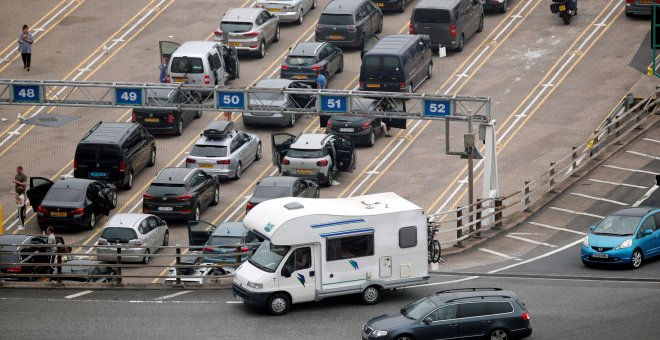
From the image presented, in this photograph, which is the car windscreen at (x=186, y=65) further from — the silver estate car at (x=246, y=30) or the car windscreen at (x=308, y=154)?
the car windscreen at (x=308, y=154)

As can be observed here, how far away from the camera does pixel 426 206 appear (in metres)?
47.8

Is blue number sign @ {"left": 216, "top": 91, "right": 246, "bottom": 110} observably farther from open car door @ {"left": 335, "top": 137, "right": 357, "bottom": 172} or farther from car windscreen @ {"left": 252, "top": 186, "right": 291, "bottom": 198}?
open car door @ {"left": 335, "top": 137, "right": 357, "bottom": 172}

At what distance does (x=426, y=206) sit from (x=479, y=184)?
8.48 ft

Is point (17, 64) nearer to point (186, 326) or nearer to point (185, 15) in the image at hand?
point (185, 15)

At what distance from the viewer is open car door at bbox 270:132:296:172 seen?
50.6 meters

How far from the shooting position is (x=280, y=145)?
167ft

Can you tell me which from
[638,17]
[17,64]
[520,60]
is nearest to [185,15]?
[17,64]

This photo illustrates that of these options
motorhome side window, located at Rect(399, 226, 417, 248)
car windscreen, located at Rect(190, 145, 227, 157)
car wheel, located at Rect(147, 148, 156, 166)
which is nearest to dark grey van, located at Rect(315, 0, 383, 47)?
car wheel, located at Rect(147, 148, 156, 166)

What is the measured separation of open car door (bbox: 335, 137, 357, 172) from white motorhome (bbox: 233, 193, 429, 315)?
14411mm

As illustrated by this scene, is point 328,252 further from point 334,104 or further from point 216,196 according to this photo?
point 216,196

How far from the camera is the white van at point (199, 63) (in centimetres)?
5575

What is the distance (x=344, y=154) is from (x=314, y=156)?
1142mm

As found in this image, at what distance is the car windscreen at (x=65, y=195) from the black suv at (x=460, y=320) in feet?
56.3

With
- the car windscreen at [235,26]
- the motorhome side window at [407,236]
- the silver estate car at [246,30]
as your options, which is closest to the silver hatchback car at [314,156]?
the silver estate car at [246,30]
